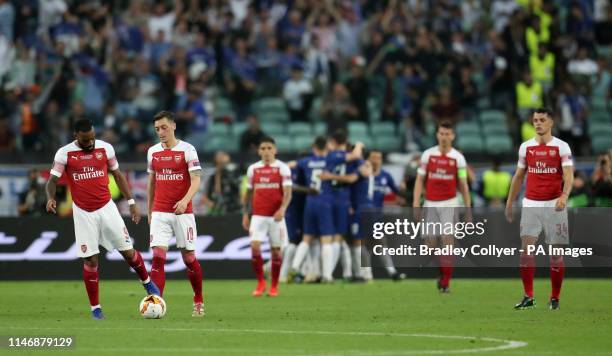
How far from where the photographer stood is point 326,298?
2008cm

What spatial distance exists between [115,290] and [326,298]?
13.6ft

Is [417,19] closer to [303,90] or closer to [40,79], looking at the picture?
[303,90]

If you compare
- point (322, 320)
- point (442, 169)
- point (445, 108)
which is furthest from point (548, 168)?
point (445, 108)

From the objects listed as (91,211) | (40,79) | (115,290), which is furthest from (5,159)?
(91,211)

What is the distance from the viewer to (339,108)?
3056cm

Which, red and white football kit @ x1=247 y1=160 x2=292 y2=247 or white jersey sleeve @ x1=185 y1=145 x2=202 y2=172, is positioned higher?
white jersey sleeve @ x1=185 y1=145 x2=202 y2=172

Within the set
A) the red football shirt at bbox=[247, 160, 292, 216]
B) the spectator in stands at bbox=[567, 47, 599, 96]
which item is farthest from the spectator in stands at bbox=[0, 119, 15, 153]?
the spectator in stands at bbox=[567, 47, 599, 96]

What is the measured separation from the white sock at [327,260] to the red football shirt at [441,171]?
3.84 meters

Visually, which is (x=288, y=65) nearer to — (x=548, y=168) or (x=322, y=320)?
(x=548, y=168)

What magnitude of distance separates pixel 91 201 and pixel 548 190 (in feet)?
18.5

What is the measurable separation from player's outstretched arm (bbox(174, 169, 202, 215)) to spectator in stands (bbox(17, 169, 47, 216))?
11353 mm

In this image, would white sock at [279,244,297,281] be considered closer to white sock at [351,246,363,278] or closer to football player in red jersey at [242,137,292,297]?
white sock at [351,246,363,278]

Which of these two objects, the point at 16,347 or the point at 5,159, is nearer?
the point at 16,347

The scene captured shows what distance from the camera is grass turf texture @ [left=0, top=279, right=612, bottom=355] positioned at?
Answer: 12391 mm
